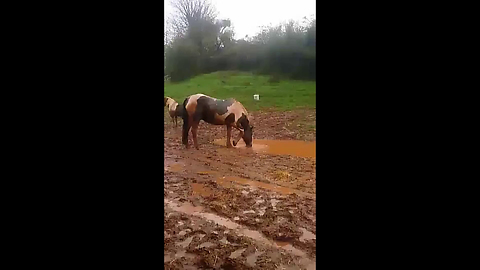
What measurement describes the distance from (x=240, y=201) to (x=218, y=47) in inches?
24.2

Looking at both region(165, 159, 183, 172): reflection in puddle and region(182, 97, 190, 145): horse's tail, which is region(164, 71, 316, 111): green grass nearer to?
region(182, 97, 190, 145): horse's tail

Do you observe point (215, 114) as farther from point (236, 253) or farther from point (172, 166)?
point (236, 253)

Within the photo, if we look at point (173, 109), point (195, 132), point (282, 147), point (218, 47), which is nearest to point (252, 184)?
point (282, 147)

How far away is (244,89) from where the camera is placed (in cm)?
147

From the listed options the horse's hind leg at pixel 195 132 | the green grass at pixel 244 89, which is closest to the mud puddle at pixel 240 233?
the horse's hind leg at pixel 195 132

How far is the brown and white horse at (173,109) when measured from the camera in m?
1.46

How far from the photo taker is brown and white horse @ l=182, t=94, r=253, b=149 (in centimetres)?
148

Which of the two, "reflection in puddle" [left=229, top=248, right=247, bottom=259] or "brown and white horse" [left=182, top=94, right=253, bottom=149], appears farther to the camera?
"brown and white horse" [left=182, top=94, right=253, bottom=149]

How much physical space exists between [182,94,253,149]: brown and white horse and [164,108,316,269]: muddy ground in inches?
1.1

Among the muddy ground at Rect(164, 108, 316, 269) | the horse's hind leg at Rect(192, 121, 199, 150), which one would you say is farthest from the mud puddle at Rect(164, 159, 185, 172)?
the horse's hind leg at Rect(192, 121, 199, 150)
